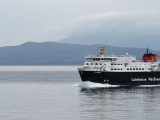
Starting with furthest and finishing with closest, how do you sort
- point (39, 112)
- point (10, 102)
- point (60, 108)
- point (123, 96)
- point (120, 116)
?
point (123, 96), point (10, 102), point (60, 108), point (39, 112), point (120, 116)

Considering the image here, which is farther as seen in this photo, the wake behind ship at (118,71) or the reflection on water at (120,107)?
the wake behind ship at (118,71)

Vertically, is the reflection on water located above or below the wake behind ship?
below

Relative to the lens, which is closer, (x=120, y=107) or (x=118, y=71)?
(x=120, y=107)

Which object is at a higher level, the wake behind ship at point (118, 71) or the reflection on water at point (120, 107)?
the wake behind ship at point (118, 71)

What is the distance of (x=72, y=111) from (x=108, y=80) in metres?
45.2

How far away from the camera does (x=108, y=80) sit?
105 m

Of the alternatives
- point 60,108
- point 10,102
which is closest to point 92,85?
point 10,102

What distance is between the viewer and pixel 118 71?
105 meters

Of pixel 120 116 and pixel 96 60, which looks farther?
pixel 96 60

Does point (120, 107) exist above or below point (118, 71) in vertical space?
below

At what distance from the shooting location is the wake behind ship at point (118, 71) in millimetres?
104381

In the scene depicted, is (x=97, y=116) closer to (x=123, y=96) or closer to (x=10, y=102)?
(x=10, y=102)

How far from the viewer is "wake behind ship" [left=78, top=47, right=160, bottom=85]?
104 metres

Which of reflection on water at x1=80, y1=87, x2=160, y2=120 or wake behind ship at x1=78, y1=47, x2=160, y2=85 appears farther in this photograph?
wake behind ship at x1=78, y1=47, x2=160, y2=85
